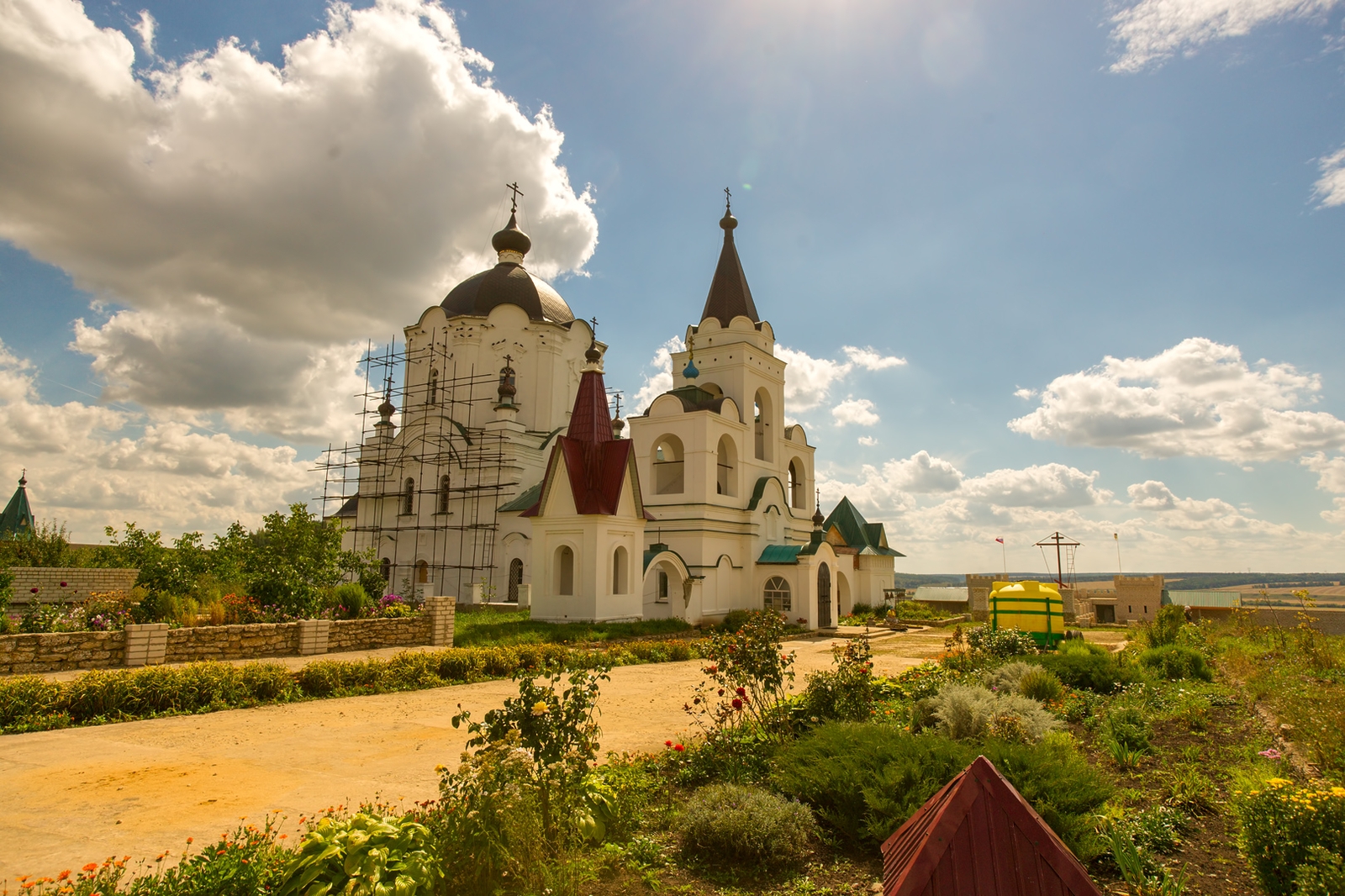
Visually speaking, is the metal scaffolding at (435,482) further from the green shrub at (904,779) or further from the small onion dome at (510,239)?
the green shrub at (904,779)

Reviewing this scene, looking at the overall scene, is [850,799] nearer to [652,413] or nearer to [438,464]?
[652,413]

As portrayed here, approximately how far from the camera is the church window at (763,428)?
3045 cm

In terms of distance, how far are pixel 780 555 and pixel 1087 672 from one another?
16.3 meters

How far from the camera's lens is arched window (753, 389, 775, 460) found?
99.8 feet

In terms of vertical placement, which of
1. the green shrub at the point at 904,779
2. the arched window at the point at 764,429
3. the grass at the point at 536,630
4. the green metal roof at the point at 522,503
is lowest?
the grass at the point at 536,630

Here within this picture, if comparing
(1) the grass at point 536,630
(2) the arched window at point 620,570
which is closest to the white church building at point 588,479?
(2) the arched window at point 620,570

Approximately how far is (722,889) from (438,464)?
1148 inches

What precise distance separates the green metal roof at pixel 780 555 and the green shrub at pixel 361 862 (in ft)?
76.4

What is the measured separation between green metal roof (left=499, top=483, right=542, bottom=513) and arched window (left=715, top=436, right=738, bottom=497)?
751cm

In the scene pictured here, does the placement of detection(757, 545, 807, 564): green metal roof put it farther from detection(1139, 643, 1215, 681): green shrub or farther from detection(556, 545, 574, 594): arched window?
detection(1139, 643, 1215, 681): green shrub

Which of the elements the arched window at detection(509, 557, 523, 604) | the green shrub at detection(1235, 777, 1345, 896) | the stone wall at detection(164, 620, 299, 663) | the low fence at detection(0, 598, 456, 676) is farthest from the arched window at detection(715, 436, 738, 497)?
the green shrub at detection(1235, 777, 1345, 896)

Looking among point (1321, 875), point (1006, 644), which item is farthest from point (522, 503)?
point (1321, 875)

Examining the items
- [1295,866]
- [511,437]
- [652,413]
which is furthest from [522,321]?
[1295,866]

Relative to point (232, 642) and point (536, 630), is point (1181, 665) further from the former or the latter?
point (232, 642)
